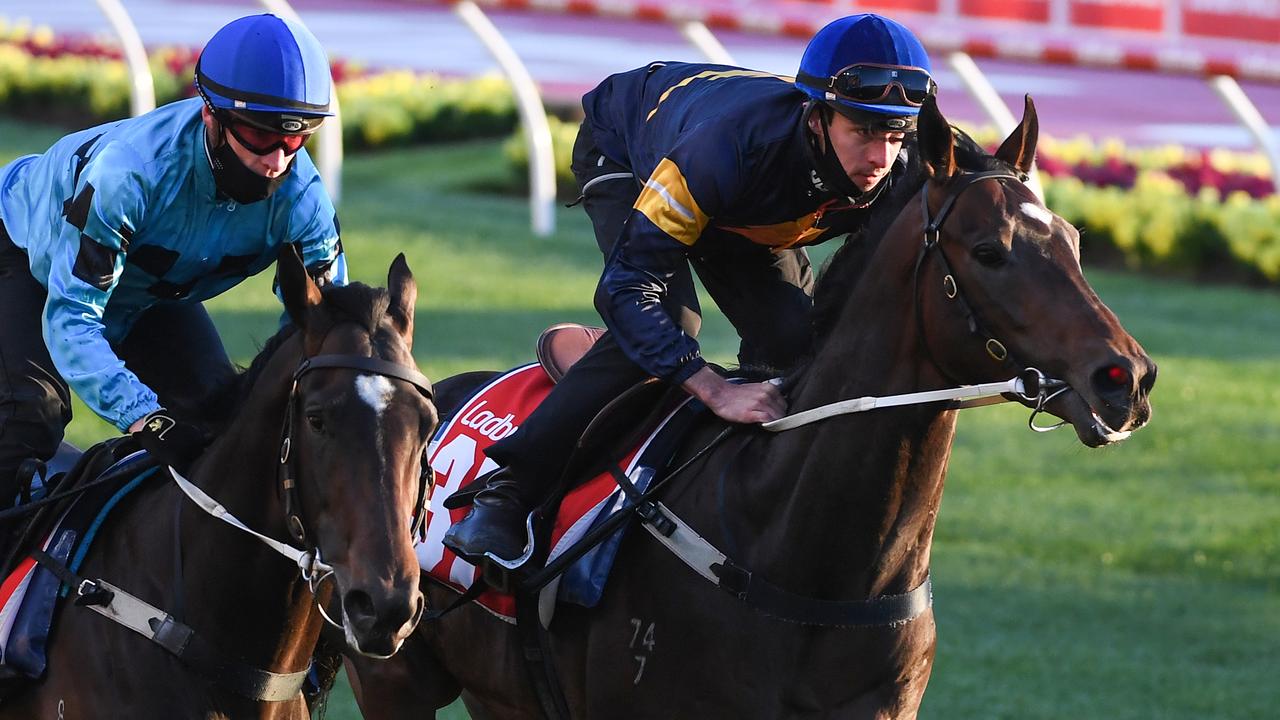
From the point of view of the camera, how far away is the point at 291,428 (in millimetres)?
3455

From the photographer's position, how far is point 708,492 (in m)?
4.11

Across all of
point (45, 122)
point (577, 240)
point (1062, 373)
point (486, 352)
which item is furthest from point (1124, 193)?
point (1062, 373)

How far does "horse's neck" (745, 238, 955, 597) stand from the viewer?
12.2 feet

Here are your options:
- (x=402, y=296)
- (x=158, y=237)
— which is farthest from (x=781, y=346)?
(x=158, y=237)

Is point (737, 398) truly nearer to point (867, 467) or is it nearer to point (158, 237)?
point (867, 467)


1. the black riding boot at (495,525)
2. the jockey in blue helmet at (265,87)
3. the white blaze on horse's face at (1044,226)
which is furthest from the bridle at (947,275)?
the jockey in blue helmet at (265,87)

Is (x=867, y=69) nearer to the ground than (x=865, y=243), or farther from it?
farther from it

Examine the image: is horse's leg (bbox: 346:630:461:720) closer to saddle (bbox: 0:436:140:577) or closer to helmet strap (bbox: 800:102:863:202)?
saddle (bbox: 0:436:140:577)

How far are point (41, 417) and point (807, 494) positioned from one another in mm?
1774

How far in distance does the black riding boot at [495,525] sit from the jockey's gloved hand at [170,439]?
736mm

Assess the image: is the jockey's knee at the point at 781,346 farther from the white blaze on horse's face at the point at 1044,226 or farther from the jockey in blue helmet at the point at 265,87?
the jockey in blue helmet at the point at 265,87

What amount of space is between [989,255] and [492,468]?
165 centimetres

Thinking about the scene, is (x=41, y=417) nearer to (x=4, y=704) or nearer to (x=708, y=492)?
(x=4, y=704)

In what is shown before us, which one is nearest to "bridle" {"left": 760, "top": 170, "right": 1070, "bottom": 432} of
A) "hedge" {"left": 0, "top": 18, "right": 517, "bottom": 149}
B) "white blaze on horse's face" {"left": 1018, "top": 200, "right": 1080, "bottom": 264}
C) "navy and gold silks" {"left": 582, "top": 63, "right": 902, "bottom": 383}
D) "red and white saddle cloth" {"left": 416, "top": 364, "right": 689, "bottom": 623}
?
"white blaze on horse's face" {"left": 1018, "top": 200, "right": 1080, "bottom": 264}
